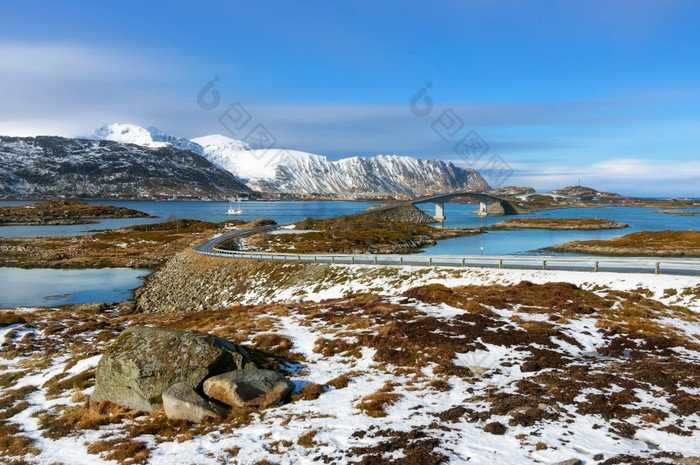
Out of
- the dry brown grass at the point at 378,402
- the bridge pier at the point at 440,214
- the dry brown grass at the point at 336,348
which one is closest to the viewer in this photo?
the dry brown grass at the point at 378,402

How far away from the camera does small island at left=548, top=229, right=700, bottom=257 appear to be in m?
66.1

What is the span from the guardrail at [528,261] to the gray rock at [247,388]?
92.4ft

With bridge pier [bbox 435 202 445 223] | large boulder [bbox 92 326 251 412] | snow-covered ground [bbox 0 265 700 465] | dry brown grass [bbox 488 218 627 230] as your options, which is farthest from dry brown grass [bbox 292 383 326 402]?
bridge pier [bbox 435 202 445 223]

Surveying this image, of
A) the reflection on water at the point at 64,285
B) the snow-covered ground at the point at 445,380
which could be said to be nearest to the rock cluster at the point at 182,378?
the snow-covered ground at the point at 445,380

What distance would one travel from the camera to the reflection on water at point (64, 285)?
47.0 m

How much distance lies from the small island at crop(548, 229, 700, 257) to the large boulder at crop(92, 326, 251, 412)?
73.2 metres

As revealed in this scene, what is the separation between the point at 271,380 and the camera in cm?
1309

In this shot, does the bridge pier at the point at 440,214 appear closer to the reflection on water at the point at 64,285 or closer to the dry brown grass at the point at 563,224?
the dry brown grass at the point at 563,224

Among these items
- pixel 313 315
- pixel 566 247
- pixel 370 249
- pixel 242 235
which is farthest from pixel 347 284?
pixel 566 247

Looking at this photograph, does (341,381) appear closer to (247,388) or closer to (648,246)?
(247,388)

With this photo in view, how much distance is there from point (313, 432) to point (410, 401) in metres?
3.33

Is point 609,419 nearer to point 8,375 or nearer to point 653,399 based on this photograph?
point 653,399

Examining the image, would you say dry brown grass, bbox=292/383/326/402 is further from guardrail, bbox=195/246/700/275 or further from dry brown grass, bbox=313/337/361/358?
guardrail, bbox=195/246/700/275

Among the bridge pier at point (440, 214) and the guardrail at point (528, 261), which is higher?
the bridge pier at point (440, 214)
